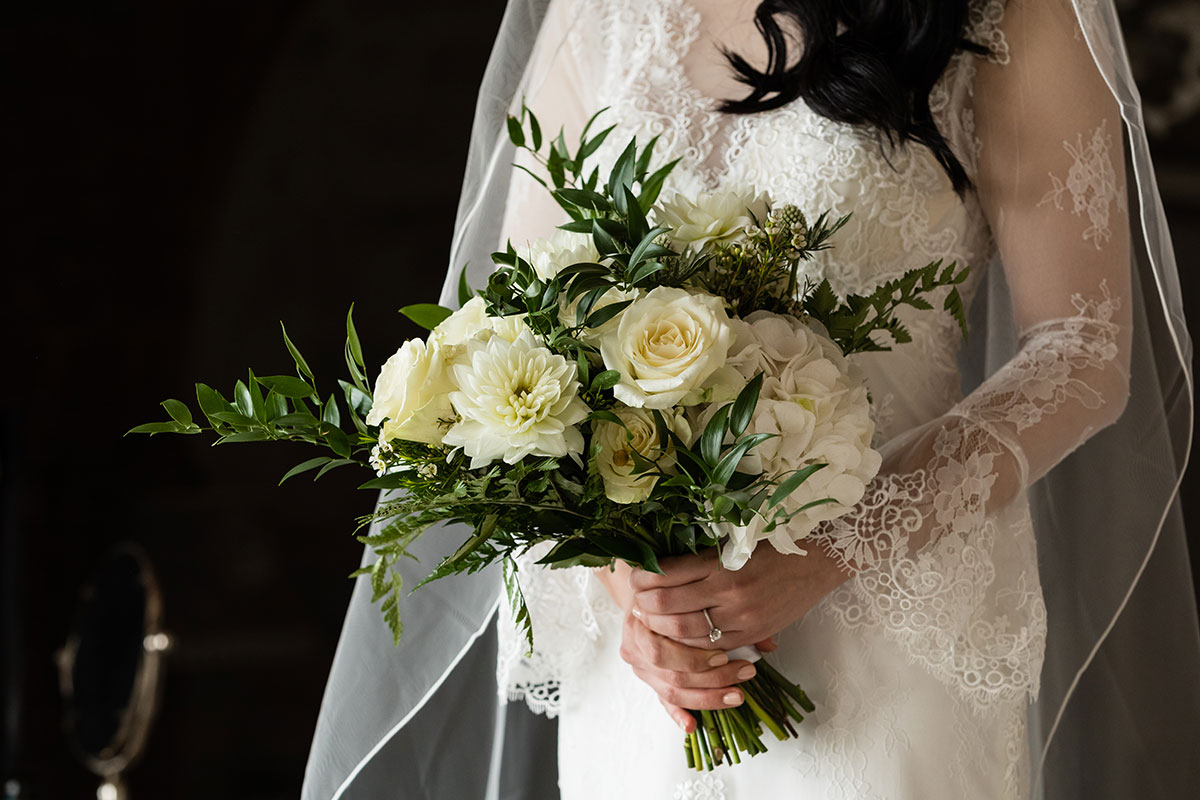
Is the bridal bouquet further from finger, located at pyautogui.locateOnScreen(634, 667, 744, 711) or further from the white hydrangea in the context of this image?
finger, located at pyautogui.locateOnScreen(634, 667, 744, 711)

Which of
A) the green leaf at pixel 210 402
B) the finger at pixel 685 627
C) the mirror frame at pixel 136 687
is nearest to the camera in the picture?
the green leaf at pixel 210 402

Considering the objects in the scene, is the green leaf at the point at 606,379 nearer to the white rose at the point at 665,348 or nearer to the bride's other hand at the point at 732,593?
the white rose at the point at 665,348

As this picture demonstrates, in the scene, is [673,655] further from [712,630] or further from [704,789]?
[704,789]

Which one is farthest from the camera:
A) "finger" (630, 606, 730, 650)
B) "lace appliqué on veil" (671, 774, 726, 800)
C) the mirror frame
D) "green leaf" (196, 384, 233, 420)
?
the mirror frame

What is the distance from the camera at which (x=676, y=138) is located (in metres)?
1.31

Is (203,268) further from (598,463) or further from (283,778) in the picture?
(598,463)

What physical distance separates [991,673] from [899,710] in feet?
0.34

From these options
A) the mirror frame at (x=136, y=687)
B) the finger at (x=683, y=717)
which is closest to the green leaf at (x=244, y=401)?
the finger at (x=683, y=717)

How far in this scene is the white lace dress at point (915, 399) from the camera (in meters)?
1.12

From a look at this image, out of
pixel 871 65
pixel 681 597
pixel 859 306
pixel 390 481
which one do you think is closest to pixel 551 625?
pixel 681 597

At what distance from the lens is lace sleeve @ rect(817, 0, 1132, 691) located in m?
1.12

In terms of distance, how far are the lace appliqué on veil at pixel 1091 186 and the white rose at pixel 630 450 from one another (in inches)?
23.3

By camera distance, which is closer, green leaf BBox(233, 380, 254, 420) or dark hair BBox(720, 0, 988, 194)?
green leaf BBox(233, 380, 254, 420)

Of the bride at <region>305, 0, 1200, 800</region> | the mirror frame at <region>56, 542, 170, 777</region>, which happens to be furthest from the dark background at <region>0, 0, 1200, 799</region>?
the bride at <region>305, 0, 1200, 800</region>
